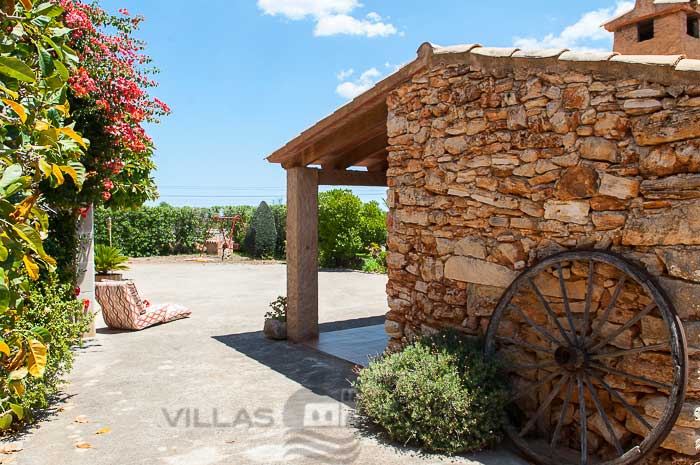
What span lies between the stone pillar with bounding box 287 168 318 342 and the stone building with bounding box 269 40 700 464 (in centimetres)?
143

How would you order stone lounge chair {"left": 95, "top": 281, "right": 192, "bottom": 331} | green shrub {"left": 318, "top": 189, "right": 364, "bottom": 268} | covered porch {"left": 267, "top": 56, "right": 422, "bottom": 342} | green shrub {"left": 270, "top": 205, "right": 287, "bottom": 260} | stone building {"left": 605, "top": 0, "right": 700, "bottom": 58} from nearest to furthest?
stone building {"left": 605, "top": 0, "right": 700, "bottom": 58}
covered porch {"left": 267, "top": 56, "right": 422, "bottom": 342}
stone lounge chair {"left": 95, "top": 281, "right": 192, "bottom": 331}
green shrub {"left": 318, "top": 189, "right": 364, "bottom": 268}
green shrub {"left": 270, "top": 205, "right": 287, "bottom": 260}

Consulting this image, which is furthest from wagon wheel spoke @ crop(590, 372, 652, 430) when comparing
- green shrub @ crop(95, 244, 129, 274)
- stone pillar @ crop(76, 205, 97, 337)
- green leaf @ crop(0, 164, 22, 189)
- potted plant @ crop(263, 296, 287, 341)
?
green shrub @ crop(95, 244, 129, 274)

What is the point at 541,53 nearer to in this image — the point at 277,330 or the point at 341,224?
the point at 277,330

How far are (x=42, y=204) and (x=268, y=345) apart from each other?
3.59 metres

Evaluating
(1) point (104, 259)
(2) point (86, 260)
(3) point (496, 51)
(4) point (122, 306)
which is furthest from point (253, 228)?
(3) point (496, 51)

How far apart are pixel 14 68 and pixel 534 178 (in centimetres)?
389

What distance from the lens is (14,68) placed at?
107 inches

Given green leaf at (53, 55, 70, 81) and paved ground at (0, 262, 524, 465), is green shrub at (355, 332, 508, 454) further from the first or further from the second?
green leaf at (53, 55, 70, 81)

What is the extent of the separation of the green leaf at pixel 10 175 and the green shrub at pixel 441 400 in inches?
125

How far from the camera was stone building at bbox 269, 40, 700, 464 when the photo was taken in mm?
3799

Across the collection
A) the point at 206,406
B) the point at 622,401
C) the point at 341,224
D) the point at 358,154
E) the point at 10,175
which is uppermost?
the point at 358,154

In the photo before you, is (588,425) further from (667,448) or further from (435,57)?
(435,57)

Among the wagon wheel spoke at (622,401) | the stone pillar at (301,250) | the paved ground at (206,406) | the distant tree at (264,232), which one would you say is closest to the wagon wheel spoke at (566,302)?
the wagon wheel spoke at (622,401)

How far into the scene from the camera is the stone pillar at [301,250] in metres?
7.84
